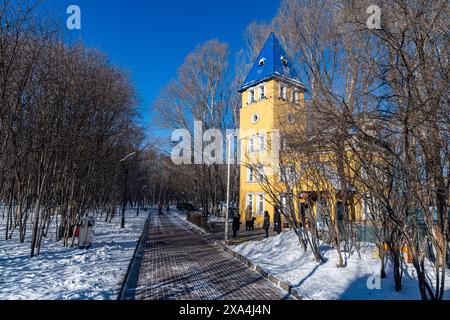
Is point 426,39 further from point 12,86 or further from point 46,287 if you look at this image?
point 12,86

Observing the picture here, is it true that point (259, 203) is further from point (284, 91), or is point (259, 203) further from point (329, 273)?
point (329, 273)

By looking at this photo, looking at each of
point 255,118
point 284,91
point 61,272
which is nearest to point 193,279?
point 61,272

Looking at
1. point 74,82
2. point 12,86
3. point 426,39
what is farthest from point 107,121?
point 426,39

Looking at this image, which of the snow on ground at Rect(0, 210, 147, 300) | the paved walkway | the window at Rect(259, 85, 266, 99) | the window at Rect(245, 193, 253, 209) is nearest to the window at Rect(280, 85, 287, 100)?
the window at Rect(259, 85, 266, 99)

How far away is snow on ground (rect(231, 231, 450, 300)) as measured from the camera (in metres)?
7.16

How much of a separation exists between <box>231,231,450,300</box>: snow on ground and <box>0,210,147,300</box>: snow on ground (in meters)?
4.72

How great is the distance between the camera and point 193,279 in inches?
339

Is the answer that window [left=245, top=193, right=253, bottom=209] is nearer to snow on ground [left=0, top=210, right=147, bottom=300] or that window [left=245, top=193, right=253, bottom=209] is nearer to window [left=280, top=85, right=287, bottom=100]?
window [left=280, top=85, right=287, bottom=100]

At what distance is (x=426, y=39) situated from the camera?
501 cm

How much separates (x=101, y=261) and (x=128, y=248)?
3.31 m

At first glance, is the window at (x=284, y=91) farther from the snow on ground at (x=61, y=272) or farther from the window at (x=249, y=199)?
the window at (x=249, y=199)

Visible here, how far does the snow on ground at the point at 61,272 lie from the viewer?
21.1 feet

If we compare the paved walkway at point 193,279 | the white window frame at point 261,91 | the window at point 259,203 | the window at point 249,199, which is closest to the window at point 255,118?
the white window frame at point 261,91
